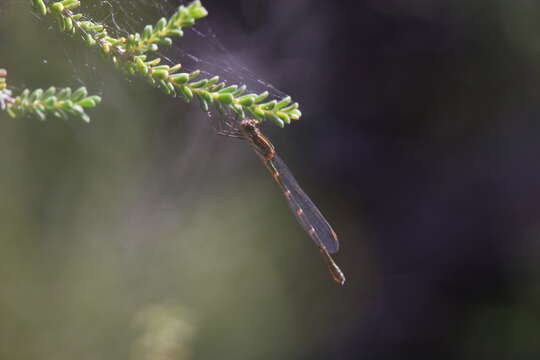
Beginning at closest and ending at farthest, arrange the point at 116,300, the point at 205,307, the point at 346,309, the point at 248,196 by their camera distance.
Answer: the point at 116,300 → the point at 205,307 → the point at 248,196 → the point at 346,309

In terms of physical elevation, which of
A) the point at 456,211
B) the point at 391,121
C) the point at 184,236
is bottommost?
the point at 184,236

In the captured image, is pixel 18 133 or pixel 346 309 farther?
pixel 346 309

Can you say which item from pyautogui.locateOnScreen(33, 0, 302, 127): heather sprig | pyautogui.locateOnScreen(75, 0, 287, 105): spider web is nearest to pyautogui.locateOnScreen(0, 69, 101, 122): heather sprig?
pyautogui.locateOnScreen(33, 0, 302, 127): heather sprig

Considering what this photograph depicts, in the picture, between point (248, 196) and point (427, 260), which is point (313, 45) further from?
point (427, 260)

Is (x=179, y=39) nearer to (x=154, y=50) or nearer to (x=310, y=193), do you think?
(x=310, y=193)

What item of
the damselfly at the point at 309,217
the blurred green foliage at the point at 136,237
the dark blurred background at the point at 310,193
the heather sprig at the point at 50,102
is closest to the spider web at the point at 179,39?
the dark blurred background at the point at 310,193

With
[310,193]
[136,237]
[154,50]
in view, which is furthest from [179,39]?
[154,50]

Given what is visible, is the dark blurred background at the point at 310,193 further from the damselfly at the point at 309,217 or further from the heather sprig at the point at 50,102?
the heather sprig at the point at 50,102

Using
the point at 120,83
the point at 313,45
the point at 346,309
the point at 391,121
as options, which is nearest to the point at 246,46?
the point at 313,45

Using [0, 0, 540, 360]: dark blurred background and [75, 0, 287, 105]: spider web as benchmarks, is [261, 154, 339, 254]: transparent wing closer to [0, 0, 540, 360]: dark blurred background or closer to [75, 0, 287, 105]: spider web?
[75, 0, 287, 105]: spider web
